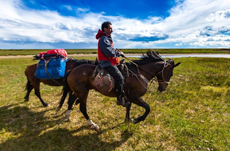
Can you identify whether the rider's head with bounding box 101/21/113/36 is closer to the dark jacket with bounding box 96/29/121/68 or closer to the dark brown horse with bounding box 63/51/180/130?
the dark jacket with bounding box 96/29/121/68

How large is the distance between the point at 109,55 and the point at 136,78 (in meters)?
1.42

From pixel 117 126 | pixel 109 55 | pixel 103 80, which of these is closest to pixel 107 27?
pixel 109 55

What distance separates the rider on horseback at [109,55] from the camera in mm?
3637

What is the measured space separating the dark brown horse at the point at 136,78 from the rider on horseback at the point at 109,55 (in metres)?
0.41

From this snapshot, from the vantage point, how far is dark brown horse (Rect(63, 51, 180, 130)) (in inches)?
173

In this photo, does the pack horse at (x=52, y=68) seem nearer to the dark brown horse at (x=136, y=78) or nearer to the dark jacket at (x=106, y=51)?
the dark brown horse at (x=136, y=78)

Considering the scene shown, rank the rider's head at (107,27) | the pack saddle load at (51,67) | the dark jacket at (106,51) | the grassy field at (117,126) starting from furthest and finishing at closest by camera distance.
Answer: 1. the pack saddle load at (51,67)
2. the grassy field at (117,126)
3. the rider's head at (107,27)
4. the dark jacket at (106,51)

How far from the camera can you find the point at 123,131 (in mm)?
4602

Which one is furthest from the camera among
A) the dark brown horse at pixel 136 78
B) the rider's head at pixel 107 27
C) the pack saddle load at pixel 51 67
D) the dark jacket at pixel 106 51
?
the pack saddle load at pixel 51 67

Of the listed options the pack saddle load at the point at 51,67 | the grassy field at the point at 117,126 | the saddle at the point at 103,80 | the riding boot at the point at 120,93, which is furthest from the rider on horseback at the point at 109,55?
the pack saddle load at the point at 51,67

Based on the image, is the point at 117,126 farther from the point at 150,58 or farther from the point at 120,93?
the point at 150,58

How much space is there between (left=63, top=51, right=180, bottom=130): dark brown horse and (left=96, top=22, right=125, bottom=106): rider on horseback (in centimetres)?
41

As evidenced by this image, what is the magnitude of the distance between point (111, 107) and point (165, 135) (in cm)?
284

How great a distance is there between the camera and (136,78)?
4453 mm
